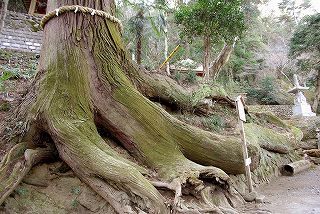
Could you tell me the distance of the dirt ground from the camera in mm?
3955

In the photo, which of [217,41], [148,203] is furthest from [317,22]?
[148,203]

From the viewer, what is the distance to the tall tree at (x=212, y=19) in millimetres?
7035

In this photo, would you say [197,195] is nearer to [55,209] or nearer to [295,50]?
[55,209]

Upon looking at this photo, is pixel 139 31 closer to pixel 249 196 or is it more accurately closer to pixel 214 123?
pixel 214 123

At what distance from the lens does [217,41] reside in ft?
26.4

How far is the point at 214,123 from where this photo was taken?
6.02 metres

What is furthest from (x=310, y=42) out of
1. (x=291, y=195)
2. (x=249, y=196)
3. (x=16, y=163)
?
(x=16, y=163)

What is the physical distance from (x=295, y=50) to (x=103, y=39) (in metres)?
15.3

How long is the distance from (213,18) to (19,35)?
776 centimetres

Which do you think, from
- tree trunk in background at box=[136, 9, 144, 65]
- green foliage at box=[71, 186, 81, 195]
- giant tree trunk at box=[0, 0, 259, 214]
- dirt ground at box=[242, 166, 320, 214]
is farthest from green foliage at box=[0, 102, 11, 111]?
tree trunk in background at box=[136, 9, 144, 65]

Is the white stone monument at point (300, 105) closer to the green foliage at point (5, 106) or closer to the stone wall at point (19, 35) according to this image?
the stone wall at point (19, 35)

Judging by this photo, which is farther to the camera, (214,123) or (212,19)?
(212,19)

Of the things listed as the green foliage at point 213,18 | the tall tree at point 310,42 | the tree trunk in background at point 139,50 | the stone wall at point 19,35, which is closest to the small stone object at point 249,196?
the green foliage at point 213,18

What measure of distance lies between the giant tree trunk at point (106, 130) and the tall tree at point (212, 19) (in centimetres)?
320
